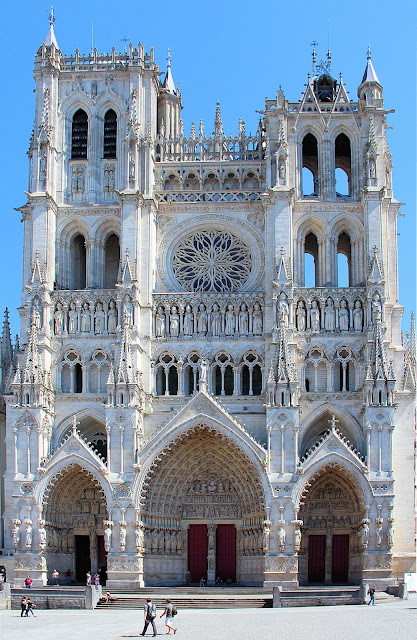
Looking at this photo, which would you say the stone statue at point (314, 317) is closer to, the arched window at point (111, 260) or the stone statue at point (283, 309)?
the stone statue at point (283, 309)

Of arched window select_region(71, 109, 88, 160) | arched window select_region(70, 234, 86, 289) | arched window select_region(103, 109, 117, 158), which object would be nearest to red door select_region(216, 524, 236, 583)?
arched window select_region(70, 234, 86, 289)

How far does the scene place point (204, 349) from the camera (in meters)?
48.1

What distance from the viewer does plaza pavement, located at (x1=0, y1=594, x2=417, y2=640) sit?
1211 inches

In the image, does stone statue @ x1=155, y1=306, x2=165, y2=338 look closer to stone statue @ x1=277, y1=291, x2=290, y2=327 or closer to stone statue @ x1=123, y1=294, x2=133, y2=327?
stone statue @ x1=123, y1=294, x2=133, y2=327

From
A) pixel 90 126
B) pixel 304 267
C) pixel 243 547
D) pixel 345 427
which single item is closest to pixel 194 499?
pixel 243 547

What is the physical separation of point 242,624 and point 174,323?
17.1m

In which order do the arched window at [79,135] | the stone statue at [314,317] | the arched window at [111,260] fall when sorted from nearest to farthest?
the stone statue at [314,317] → the arched window at [79,135] → the arched window at [111,260]

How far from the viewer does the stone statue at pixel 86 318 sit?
48562mm

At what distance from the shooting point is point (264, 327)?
4806cm

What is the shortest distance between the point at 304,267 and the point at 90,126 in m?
11.8

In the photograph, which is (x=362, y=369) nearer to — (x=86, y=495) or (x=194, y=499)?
(x=194, y=499)

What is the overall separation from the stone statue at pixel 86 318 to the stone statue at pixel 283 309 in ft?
27.2

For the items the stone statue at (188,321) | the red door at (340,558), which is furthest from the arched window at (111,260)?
the red door at (340,558)

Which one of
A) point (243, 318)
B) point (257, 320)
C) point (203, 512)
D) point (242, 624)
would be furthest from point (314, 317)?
point (242, 624)
